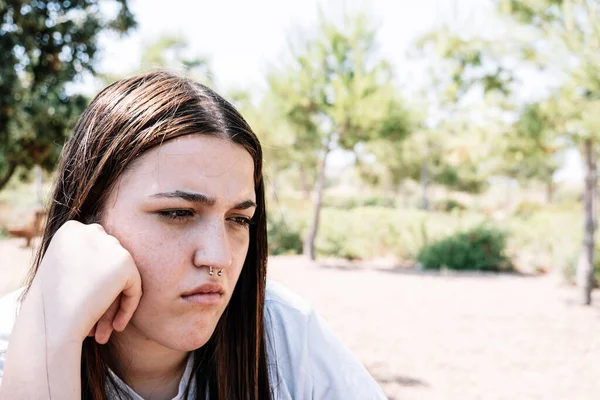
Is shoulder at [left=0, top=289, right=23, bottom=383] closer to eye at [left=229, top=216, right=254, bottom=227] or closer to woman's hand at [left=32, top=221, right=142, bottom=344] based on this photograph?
woman's hand at [left=32, top=221, right=142, bottom=344]

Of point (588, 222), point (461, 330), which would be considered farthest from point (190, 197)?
point (588, 222)

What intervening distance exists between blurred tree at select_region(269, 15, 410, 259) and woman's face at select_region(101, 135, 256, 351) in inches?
463

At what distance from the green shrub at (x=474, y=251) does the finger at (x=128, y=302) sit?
12.7m

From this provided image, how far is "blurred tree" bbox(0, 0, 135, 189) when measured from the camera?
7664 mm

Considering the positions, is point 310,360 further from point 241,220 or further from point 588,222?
point 588,222

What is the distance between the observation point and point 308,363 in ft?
4.67

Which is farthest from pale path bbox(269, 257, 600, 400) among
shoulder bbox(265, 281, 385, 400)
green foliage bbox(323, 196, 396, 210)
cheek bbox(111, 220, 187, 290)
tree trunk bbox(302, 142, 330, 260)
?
green foliage bbox(323, 196, 396, 210)

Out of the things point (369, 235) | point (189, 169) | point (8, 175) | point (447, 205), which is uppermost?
point (447, 205)

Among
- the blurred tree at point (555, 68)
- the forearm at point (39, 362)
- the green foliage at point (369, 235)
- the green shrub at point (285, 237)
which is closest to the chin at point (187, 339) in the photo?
the forearm at point (39, 362)

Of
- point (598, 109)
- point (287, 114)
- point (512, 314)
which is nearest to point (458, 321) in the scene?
point (512, 314)

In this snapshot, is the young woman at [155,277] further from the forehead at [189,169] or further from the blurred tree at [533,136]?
the blurred tree at [533,136]

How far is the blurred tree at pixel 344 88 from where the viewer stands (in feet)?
41.9

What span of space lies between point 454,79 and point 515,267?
6845mm

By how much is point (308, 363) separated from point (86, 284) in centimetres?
67
